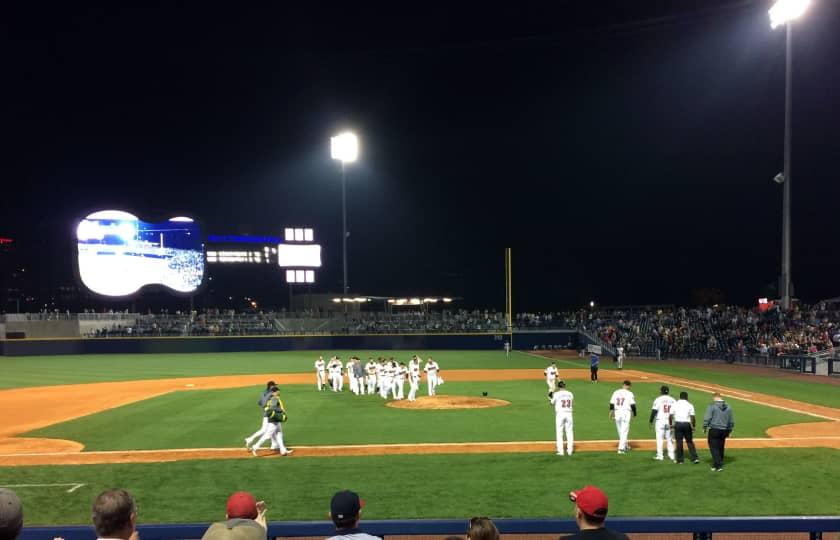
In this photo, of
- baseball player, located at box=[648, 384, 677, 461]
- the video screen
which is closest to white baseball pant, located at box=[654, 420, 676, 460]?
baseball player, located at box=[648, 384, 677, 461]

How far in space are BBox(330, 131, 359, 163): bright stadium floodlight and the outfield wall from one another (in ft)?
51.0

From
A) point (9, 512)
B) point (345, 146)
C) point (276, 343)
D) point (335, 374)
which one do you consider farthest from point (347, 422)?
point (345, 146)

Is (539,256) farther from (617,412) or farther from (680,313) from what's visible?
(617,412)

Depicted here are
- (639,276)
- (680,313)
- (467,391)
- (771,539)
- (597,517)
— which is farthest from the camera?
(639,276)

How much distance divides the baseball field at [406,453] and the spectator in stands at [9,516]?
721cm

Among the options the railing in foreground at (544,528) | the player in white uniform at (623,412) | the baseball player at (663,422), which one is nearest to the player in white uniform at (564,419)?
the player in white uniform at (623,412)

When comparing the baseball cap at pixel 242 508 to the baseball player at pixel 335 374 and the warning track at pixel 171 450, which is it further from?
the baseball player at pixel 335 374

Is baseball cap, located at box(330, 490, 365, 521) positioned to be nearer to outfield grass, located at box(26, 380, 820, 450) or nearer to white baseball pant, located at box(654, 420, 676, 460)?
white baseball pant, located at box(654, 420, 676, 460)

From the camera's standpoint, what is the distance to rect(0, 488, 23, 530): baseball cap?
273cm

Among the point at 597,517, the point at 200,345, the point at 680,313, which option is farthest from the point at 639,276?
the point at 597,517

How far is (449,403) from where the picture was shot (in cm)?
2319

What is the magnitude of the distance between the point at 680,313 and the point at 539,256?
3874 centimetres

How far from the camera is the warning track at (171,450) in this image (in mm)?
14578

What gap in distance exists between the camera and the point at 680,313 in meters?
50.4
